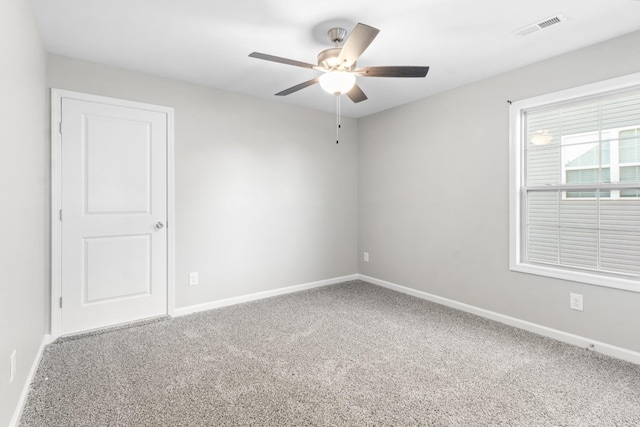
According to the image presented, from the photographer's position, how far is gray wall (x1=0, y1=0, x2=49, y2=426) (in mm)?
1582

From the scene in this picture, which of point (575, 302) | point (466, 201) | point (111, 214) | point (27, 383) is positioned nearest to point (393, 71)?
point (466, 201)

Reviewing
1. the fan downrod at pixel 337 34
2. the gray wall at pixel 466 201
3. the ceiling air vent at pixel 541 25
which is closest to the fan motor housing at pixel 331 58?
the fan downrod at pixel 337 34

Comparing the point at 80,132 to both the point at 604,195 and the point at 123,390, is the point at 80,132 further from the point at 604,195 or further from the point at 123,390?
the point at 604,195

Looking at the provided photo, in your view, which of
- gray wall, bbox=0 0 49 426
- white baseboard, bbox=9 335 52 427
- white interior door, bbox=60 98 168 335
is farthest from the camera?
white interior door, bbox=60 98 168 335

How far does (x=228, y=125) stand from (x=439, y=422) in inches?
130

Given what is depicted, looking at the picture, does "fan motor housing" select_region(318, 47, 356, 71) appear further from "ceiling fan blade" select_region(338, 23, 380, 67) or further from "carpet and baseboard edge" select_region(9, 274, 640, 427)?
"carpet and baseboard edge" select_region(9, 274, 640, 427)

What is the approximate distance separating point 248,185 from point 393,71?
7.32ft

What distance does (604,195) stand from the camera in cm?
272

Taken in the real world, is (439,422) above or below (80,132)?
below

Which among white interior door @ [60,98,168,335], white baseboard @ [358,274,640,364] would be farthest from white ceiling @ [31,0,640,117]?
white baseboard @ [358,274,640,364]

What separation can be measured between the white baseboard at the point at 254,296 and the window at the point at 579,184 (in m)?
2.27

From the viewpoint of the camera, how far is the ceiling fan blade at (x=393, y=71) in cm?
222

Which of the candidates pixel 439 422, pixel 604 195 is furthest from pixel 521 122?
pixel 439 422

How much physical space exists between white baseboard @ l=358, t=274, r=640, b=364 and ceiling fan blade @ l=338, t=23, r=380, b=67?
2.71m
